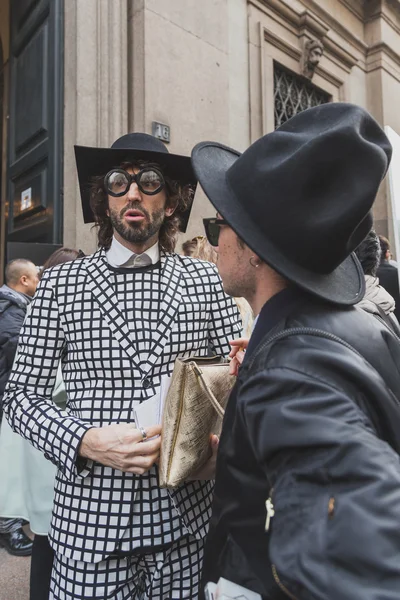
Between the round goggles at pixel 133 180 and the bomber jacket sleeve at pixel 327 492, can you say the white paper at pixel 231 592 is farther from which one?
the round goggles at pixel 133 180

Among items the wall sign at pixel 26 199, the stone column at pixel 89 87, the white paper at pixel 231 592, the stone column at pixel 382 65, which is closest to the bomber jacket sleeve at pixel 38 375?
the white paper at pixel 231 592

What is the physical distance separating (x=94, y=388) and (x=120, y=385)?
0.09m

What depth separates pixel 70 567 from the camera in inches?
60.3

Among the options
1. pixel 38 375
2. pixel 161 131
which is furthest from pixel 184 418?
pixel 161 131

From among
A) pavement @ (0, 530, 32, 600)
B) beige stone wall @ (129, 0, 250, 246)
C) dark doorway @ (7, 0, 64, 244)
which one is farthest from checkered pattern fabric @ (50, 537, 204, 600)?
beige stone wall @ (129, 0, 250, 246)

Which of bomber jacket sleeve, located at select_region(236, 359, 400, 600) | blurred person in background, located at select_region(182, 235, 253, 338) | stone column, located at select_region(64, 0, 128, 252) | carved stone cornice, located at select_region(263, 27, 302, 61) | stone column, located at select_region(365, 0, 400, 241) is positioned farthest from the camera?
stone column, located at select_region(365, 0, 400, 241)

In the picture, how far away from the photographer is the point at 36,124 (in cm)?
523

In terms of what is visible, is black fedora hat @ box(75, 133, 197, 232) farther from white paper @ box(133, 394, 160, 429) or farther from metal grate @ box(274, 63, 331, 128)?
metal grate @ box(274, 63, 331, 128)

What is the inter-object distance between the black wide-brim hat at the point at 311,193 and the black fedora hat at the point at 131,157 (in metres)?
0.84

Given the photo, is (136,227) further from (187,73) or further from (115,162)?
(187,73)

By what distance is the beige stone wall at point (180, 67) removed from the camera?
16.3ft

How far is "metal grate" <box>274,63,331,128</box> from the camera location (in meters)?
7.80

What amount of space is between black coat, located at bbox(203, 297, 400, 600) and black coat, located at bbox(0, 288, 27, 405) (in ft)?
10.1

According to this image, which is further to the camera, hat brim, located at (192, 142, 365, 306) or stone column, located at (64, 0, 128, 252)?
stone column, located at (64, 0, 128, 252)
